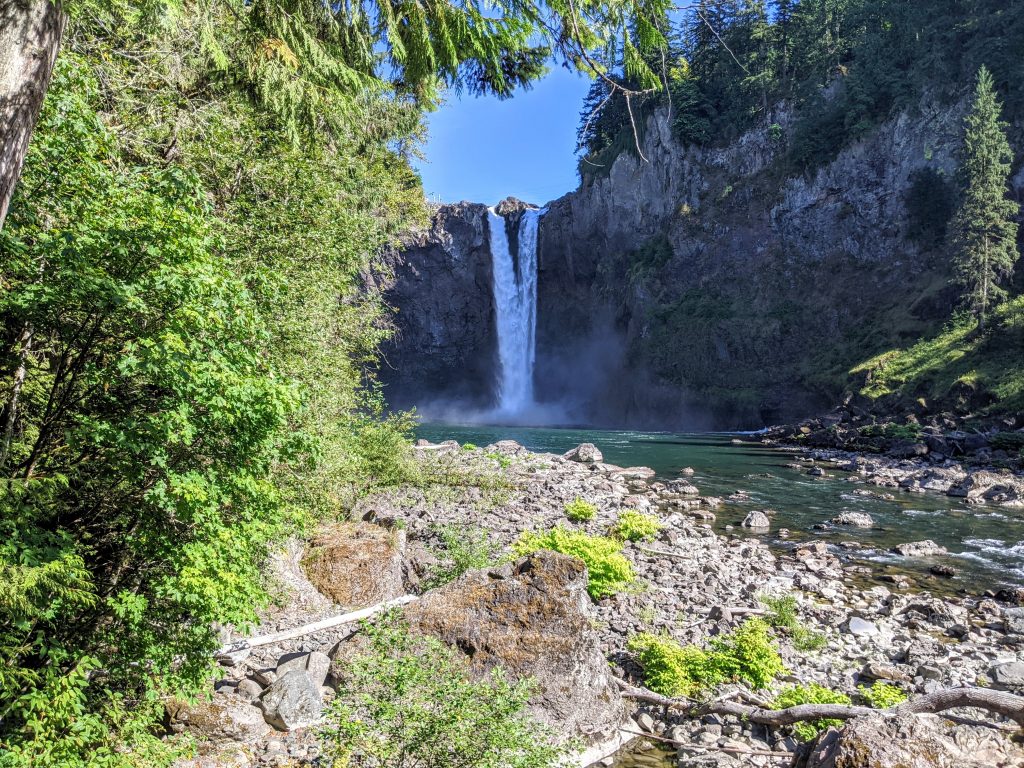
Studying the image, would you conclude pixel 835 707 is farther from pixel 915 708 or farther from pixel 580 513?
pixel 580 513

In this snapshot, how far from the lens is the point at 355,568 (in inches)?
297

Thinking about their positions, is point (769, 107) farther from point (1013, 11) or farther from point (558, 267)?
point (558, 267)

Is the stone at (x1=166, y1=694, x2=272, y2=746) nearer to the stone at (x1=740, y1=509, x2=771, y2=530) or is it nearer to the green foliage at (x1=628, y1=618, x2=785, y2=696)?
the green foliage at (x1=628, y1=618, x2=785, y2=696)

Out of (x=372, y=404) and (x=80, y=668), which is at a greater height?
(x=372, y=404)

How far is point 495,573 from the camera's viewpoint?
246 inches

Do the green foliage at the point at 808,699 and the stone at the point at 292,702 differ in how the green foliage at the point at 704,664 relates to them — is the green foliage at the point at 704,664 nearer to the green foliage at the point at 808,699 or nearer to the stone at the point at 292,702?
the green foliage at the point at 808,699

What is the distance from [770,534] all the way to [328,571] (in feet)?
32.6

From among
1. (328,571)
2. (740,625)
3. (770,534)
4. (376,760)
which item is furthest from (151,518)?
(770,534)

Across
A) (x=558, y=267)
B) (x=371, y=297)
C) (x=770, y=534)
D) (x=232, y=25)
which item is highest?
(x=558, y=267)

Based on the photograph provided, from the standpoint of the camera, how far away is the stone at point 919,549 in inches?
467

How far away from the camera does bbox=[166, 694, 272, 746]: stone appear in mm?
4465

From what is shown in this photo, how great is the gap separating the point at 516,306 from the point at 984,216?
132 ft

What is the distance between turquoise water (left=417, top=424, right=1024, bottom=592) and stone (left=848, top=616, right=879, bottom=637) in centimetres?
290

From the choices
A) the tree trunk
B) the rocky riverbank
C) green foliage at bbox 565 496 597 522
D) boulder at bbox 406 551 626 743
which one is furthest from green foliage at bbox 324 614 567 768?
green foliage at bbox 565 496 597 522
